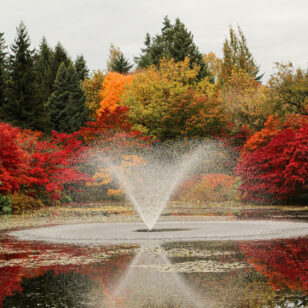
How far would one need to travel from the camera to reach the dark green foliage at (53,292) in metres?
6.95

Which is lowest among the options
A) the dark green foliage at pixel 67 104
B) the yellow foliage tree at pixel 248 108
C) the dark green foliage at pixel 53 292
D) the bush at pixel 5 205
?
the dark green foliage at pixel 53 292

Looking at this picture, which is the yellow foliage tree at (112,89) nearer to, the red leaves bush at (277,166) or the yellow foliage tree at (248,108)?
the yellow foliage tree at (248,108)

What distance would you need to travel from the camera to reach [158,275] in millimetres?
8820

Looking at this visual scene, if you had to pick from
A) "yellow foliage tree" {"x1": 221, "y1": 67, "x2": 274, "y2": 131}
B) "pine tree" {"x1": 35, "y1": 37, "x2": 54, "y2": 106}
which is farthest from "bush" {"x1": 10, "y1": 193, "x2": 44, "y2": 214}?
"pine tree" {"x1": 35, "y1": 37, "x2": 54, "y2": 106}

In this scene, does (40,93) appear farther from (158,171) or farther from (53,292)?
(53,292)

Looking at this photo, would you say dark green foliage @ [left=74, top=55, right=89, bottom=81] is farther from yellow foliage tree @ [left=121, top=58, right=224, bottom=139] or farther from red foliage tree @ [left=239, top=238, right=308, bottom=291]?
red foliage tree @ [left=239, top=238, right=308, bottom=291]

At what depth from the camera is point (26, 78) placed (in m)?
52.1

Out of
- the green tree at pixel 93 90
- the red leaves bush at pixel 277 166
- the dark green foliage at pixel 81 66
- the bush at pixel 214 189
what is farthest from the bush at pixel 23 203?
the dark green foliage at pixel 81 66

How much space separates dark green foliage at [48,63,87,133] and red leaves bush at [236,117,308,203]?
30.3m

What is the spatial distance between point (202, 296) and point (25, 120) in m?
46.2

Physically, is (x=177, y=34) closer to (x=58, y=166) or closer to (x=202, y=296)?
(x=58, y=166)

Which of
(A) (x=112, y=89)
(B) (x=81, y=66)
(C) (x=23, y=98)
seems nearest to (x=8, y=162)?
(C) (x=23, y=98)

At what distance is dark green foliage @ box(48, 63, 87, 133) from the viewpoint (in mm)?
57375

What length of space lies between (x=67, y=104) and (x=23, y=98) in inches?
293
